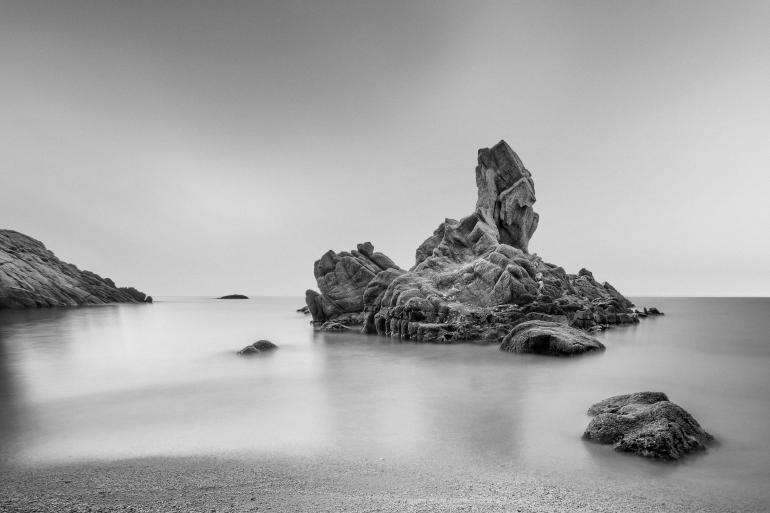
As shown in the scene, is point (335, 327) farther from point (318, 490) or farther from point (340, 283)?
point (318, 490)

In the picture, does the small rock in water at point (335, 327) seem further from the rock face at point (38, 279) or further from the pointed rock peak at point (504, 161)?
the rock face at point (38, 279)

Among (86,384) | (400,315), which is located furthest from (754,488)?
(400,315)

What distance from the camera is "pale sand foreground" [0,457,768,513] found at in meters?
6.08

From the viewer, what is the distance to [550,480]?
7105 mm

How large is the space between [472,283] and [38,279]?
304ft

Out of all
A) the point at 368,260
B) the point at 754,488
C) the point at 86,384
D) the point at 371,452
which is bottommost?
the point at 86,384

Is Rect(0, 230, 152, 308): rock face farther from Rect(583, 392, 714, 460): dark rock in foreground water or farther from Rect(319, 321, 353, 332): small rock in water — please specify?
Rect(583, 392, 714, 460): dark rock in foreground water

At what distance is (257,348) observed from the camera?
1045 inches

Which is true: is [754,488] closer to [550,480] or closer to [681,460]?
[681,460]

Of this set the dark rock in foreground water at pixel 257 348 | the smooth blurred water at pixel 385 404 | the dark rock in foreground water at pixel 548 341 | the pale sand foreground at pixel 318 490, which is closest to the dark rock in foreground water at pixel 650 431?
the smooth blurred water at pixel 385 404

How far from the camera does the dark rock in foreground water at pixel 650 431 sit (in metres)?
7.85

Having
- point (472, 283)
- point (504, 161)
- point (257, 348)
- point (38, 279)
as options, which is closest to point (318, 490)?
point (257, 348)

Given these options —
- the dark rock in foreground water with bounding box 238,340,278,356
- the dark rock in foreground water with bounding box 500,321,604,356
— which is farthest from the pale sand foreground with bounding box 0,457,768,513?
the dark rock in foreground water with bounding box 238,340,278,356

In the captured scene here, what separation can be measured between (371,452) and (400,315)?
23322 millimetres
